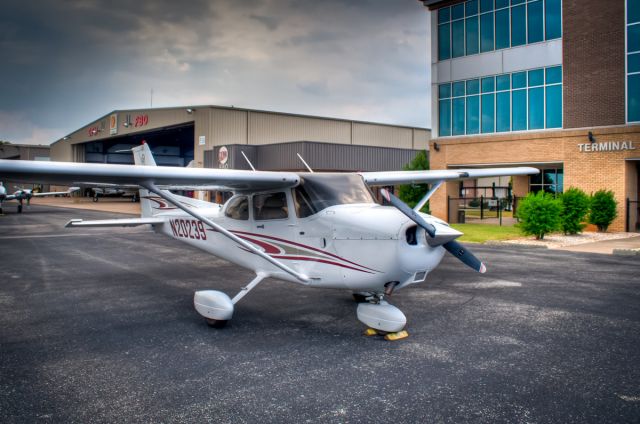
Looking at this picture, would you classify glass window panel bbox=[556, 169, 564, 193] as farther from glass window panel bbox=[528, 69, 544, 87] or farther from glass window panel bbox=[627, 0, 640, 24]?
glass window panel bbox=[627, 0, 640, 24]

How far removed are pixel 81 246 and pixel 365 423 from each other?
14.9 m

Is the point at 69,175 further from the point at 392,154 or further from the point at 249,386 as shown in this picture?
the point at 392,154

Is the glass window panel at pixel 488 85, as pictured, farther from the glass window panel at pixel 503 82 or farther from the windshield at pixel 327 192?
the windshield at pixel 327 192

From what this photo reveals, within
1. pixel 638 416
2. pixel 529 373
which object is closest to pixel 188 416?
pixel 529 373

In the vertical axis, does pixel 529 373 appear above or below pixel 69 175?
below

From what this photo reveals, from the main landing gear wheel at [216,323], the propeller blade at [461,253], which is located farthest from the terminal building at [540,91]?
the main landing gear wheel at [216,323]

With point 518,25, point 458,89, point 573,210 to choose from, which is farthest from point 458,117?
point 573,210

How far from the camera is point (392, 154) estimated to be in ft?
136

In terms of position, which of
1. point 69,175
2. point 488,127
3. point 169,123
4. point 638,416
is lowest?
point 638,416

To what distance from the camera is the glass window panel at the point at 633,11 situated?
20.2 m

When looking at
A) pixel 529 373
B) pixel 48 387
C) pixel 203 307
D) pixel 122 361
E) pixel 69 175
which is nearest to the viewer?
pixel 48 387

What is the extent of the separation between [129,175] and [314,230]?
2.54 meters

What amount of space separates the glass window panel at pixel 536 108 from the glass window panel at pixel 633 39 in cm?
391

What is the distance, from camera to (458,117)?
86.7ft
